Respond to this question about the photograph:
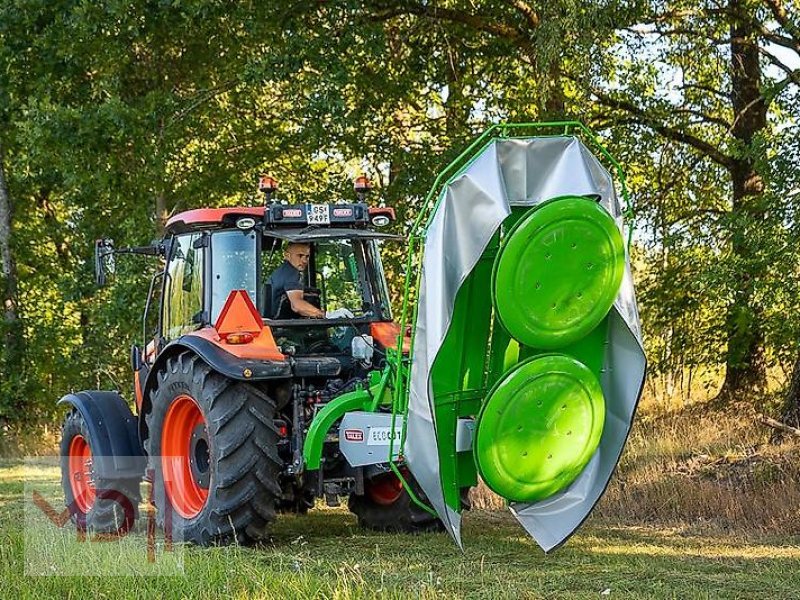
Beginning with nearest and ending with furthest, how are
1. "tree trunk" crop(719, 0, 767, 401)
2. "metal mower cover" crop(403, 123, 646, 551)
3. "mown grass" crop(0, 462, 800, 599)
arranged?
"mown grass" crop(0, 462, 800, 599) → "metal mower cover" crop(403, 123, 646, 551) → "tree trunk" crop(719, 0, 767, 401)

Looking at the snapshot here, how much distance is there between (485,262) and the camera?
641cm

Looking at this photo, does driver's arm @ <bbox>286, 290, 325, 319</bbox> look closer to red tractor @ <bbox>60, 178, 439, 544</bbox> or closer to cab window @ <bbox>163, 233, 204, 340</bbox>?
red tractor @ <bbox>60, 178, 439, 544</bbox>

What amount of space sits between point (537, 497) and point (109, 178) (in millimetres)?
10110

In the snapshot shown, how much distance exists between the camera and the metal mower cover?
6121 millimetres

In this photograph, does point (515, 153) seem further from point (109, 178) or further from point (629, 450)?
point (109, 178)

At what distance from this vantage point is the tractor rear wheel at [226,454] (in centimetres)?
712

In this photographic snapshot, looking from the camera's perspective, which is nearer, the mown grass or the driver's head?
the mown grass

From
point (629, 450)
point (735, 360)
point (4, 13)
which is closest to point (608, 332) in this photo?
point (629, 450)

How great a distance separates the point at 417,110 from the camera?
16062 mm

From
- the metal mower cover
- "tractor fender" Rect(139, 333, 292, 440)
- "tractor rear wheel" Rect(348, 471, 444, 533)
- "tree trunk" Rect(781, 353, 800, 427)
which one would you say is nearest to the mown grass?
"tractor rear wheel" Rect(348, 471, 444, 533)

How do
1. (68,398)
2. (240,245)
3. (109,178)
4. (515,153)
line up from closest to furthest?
(515,153)
(240,245)
(68,398)
(109,178)

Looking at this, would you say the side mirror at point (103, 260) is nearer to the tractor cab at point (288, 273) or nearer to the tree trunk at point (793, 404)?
the tractor cab at point (288, 273)

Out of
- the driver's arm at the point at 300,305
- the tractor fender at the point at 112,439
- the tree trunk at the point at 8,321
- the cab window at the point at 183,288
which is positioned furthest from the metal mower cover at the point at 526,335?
the tree trunk at the point at 8,321

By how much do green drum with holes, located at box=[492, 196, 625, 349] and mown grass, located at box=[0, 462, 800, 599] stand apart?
1.27m
